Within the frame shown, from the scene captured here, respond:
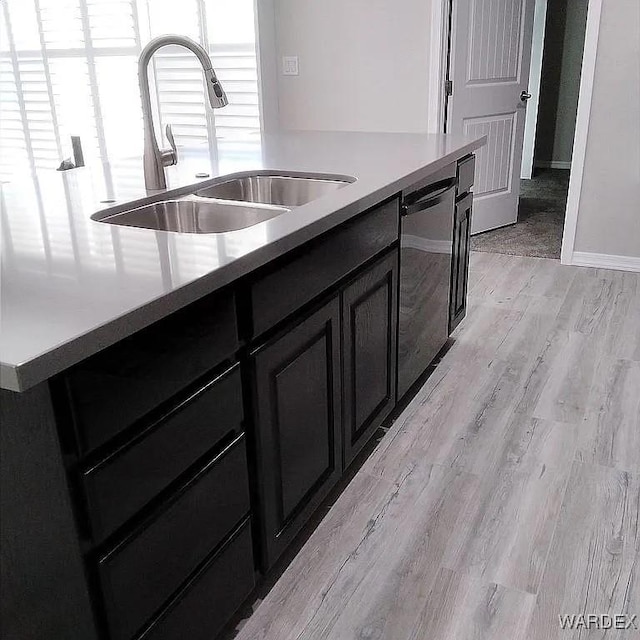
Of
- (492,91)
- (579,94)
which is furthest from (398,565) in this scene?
(492,91)

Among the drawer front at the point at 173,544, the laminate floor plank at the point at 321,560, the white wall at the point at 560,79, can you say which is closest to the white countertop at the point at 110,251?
the drawer front at the point at 173,544

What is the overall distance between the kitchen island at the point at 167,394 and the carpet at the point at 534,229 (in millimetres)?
2545

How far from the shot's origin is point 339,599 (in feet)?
5.31

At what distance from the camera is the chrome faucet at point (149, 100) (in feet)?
5.55

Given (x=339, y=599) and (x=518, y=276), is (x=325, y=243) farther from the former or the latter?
(x=518, y=276)

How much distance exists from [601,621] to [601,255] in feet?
9.25

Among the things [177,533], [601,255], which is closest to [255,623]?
[177,533]

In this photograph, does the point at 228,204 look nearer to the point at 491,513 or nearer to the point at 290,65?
the point at 491,513

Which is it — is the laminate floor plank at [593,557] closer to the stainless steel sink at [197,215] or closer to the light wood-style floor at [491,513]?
the light wood-style floor at [491,513]

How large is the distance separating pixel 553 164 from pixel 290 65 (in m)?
3.67

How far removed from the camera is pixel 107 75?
4566 millimetres

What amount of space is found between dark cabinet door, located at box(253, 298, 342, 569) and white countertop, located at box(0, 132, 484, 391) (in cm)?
24

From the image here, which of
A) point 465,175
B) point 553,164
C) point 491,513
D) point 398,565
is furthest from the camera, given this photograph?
point 553,164

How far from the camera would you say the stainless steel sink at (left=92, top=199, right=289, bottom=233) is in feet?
5.49
